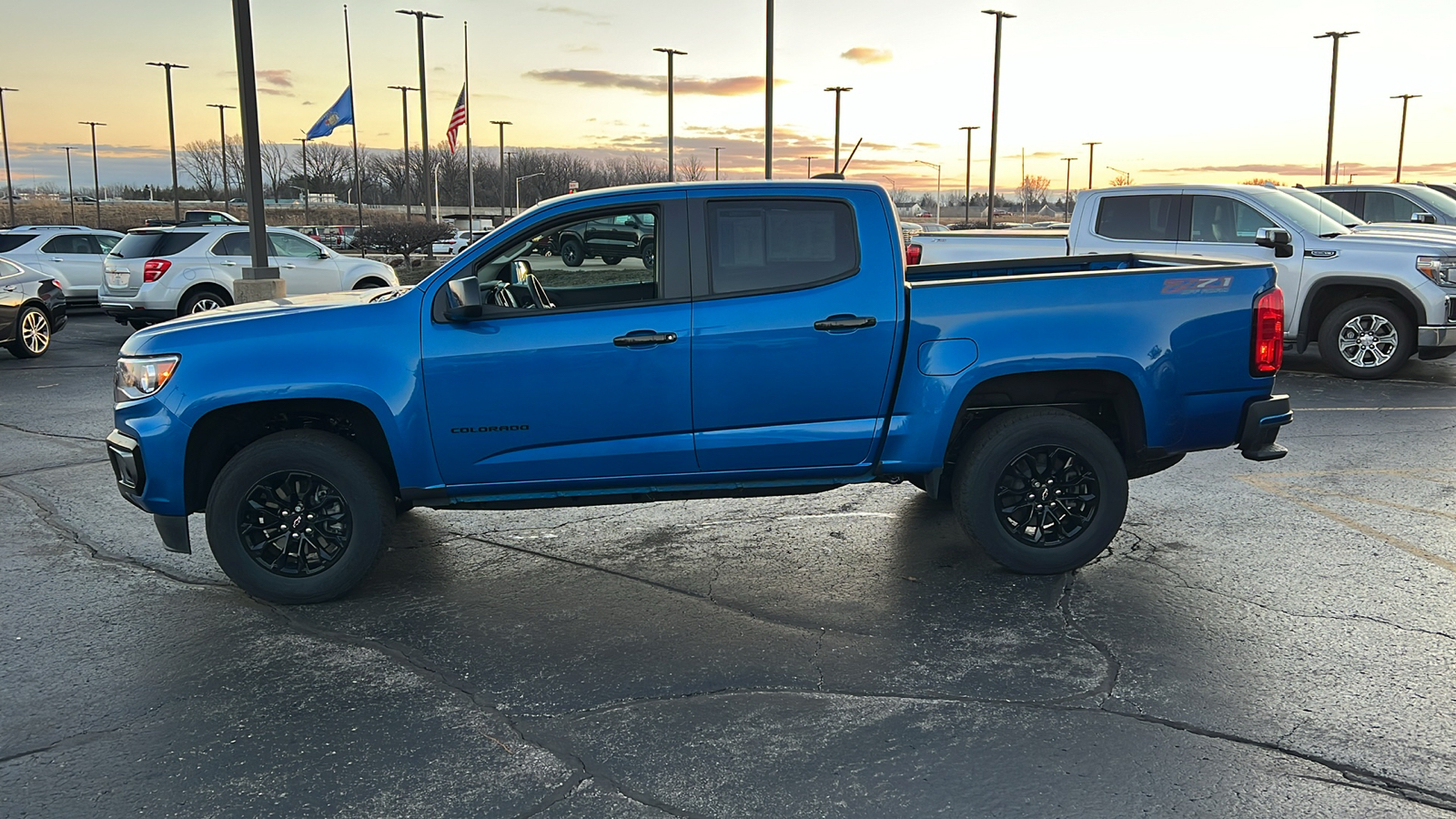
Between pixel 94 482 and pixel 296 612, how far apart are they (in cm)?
370

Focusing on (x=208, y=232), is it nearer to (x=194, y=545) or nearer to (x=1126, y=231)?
(x=194, y=545)

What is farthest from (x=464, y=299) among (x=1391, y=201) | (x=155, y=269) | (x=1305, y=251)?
(x=1391, y=201)

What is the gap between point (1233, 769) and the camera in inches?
142

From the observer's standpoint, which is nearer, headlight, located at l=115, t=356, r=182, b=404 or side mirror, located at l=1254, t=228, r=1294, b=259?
headlight, located at l=115, t=356, r=182, b=404

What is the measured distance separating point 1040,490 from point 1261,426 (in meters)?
1.15

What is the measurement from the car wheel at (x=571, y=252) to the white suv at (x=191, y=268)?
12.1 meters

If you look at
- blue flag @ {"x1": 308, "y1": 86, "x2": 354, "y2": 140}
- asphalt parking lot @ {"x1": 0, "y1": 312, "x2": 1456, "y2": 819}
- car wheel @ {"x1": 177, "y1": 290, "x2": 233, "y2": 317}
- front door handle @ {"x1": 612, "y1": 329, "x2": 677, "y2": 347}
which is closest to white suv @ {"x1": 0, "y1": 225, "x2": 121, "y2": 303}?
car wheel @ {"x1": 177, "y1": 290, "x2": 233, "y2": 317}

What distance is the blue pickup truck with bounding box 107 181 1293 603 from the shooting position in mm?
5164

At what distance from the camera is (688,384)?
5.26 metres

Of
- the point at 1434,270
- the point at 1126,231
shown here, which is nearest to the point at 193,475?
the point at 1126,231

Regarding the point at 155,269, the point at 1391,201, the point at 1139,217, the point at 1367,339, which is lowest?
the point at 1367,339

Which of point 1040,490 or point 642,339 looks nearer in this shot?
point 642,339

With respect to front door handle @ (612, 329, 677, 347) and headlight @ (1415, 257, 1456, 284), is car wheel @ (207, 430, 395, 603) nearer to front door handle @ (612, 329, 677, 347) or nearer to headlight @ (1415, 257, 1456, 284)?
front door handle @ (612, 329, 677, 347)

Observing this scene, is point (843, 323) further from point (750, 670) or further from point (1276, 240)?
point (1276, 240)
